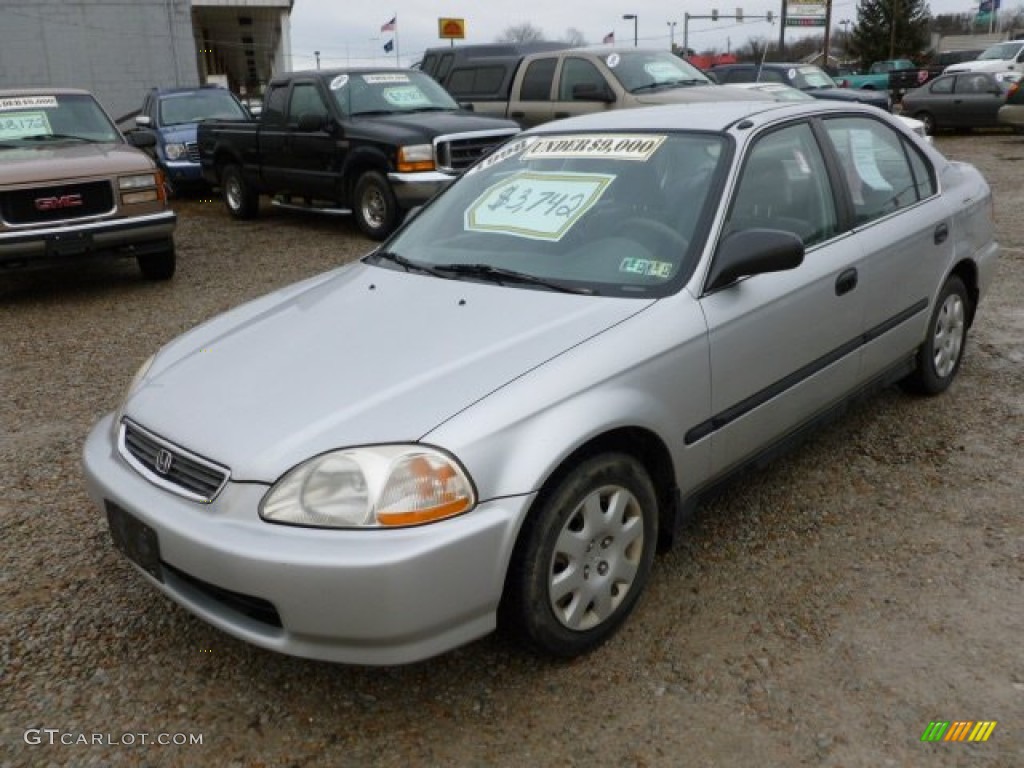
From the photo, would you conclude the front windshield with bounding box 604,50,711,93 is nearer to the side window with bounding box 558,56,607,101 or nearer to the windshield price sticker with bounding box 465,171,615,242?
the side window with bounding box 558,56,607,101

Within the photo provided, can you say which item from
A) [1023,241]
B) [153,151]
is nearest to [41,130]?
[153,151]

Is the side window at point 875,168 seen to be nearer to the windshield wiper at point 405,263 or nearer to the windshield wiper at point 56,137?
the windshield wiper at point 405,263

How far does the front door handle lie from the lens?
353 centimetres

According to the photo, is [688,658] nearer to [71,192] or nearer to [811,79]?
[71,192]

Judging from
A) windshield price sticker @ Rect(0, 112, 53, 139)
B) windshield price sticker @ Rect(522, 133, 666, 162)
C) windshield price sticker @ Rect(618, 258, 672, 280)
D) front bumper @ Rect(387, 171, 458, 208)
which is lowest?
front bumper @ Rect(387, 171, 458, 208)

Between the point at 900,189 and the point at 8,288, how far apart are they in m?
7.62

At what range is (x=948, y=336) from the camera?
4.61 metres

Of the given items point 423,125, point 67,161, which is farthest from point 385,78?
point 67,161

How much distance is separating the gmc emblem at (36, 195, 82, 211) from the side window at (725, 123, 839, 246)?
582cm

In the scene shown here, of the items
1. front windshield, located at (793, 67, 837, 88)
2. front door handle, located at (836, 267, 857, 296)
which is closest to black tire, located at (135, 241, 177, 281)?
front door handle, located at (836, 267, 857, 296)

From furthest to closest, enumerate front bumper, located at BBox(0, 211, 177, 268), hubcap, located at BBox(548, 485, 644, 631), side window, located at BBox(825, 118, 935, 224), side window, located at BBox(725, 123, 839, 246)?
front bumper, located at BBox(0, 211, 177, 268), side window, located at BBox(825, 118, 935, 224), side window, located at BBox(725, 123, 839, 246), hubcap, located at BBox(548, 485, 644, 631)

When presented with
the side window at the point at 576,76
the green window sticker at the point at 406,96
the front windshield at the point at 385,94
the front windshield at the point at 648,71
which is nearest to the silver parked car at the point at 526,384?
the front windshield at the point at 385,94

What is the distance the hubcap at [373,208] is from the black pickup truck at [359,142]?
0.4 inches

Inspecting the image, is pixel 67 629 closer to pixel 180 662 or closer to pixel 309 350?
pixel 180 662
